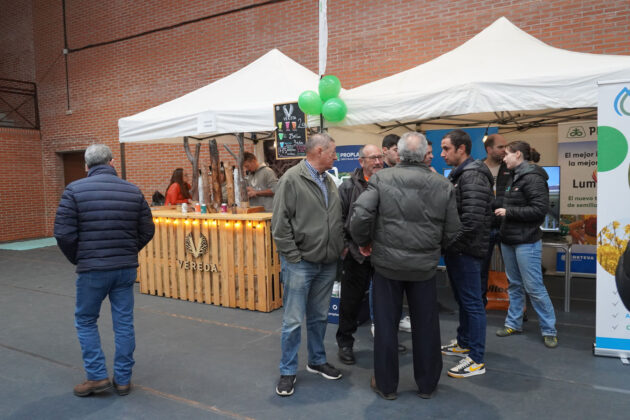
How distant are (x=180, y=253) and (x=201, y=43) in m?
5.76

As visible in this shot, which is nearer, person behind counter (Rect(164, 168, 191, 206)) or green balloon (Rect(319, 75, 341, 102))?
green balloon (Rect(319, 75, 341, 102))

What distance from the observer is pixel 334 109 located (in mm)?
4750

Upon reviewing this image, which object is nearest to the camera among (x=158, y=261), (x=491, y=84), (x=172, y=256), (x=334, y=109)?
(x=491, y=84)

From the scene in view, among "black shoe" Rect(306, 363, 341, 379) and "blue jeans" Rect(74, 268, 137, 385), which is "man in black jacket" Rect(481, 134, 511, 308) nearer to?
"black shoe" Rect(306, 363, 341, 379)

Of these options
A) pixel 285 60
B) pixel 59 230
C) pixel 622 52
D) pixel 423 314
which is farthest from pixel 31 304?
pixel 622 52

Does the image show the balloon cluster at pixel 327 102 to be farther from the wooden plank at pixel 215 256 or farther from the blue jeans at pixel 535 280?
the blue jeans at pixel 535 280

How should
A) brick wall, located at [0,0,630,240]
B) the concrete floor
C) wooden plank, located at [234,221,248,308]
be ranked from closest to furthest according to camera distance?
the concrete floor, wooden plank, located at [234,221,248,308], brick wall, located at [0,0,630,240]

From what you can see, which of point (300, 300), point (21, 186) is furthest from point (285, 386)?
point (21, 186)

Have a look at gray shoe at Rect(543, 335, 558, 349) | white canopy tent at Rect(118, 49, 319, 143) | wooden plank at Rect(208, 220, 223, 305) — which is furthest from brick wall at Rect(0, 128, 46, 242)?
gray shoe at Rect(543, 335, 558, 349)

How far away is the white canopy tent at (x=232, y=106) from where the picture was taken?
214 inches

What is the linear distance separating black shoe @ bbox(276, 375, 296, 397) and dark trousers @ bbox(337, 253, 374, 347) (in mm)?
658

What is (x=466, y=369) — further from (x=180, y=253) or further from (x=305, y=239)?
(x=180, y=253)

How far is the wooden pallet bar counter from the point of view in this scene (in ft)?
16.9

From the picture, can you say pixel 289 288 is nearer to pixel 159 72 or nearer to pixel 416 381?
pixel 416 381
